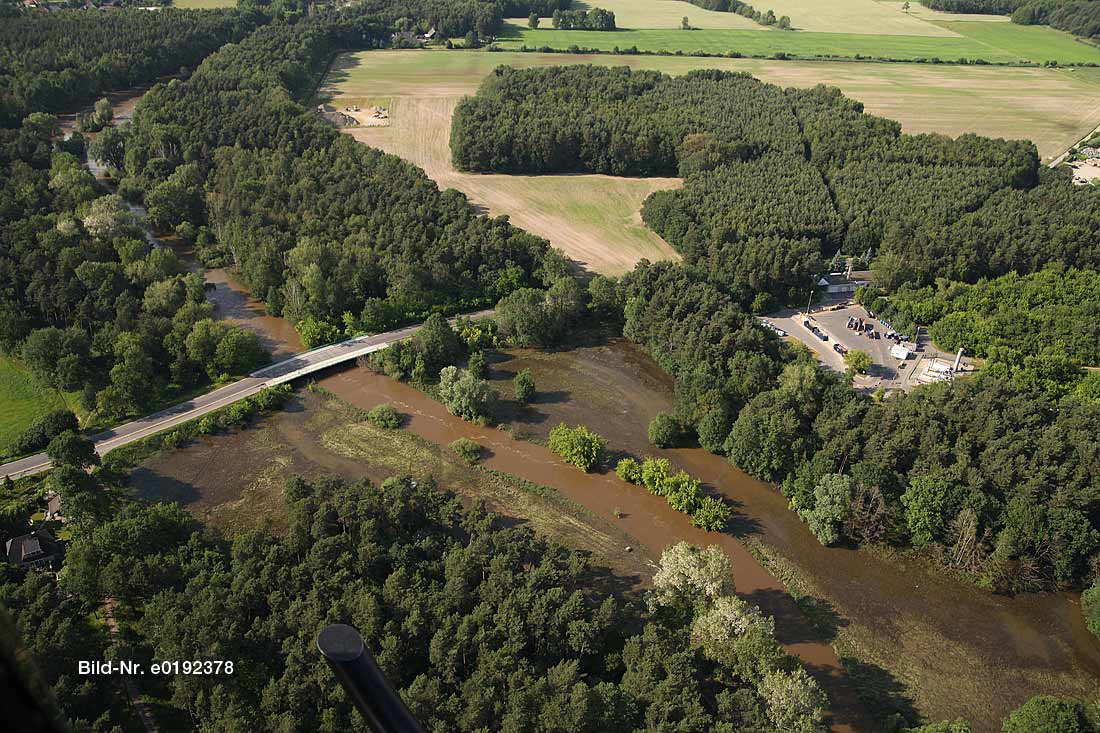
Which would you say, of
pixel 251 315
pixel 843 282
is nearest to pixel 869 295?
pixel 843 282

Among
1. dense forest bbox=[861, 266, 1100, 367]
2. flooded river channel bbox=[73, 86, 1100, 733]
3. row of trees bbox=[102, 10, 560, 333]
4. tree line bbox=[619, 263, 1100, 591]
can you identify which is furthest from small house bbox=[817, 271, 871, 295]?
row of trees bbox=[102, 10, 560, 333]

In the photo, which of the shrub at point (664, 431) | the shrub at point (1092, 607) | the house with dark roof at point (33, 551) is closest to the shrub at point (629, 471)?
the shrub at point (664, 431)

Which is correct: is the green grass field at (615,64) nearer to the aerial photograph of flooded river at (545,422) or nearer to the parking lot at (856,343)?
the aerial photograph of flooded river at (545,422)

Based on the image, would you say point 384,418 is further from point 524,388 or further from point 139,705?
point 139,705

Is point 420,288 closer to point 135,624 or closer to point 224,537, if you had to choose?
point 224,537

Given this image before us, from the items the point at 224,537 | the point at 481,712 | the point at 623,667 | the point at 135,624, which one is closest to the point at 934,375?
the point at 623,667

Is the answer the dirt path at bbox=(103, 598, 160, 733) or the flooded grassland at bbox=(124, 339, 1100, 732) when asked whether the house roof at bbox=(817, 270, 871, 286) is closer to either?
the flooded grassland at bbox=(124, 339, 1100, 732)
